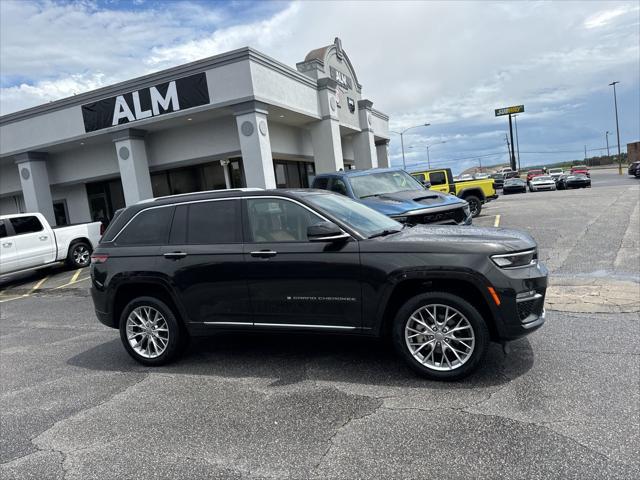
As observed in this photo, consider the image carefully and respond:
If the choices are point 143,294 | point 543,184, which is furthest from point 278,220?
point 543,184

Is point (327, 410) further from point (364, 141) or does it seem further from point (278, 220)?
point (364, 141)

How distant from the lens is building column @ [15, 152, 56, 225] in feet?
66.5

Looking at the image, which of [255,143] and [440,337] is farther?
[255,143]

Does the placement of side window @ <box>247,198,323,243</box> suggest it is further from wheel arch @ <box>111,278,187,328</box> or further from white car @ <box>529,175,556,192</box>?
white car @ <box>529,175,556,192</box>

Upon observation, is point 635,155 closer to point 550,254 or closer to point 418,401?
point 550,254

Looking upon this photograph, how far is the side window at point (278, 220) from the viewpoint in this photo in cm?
465

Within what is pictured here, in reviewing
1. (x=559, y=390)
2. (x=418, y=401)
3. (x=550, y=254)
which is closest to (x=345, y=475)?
(x=418, y=401)

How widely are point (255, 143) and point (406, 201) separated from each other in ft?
27.0

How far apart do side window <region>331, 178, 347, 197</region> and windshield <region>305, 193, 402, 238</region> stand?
5.05 m

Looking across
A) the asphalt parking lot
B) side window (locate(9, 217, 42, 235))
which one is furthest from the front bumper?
side window (locate(9, 217, 42, 235))

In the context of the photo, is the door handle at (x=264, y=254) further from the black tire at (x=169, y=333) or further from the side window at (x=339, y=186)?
the side window at (x=339, y=186)

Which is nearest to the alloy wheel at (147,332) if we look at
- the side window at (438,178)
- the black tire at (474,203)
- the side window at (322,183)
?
the side window at (322,183)

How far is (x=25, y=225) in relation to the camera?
13.1m

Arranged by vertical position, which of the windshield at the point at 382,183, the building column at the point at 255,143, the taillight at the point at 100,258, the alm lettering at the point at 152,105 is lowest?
the taillight at the point at 100,258
